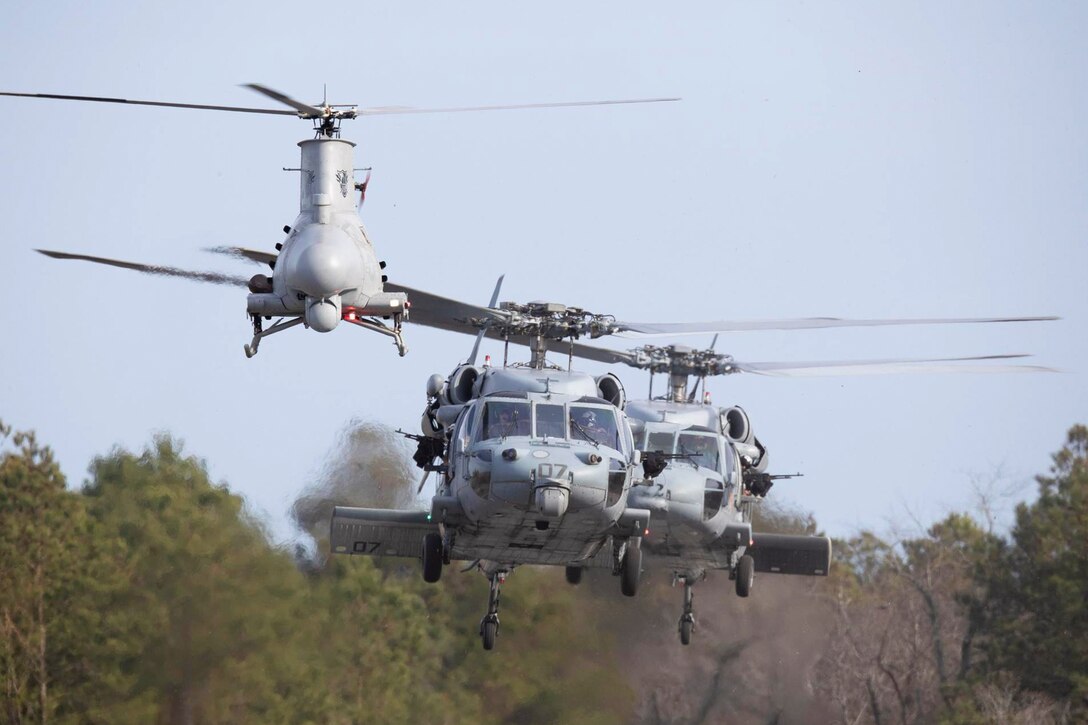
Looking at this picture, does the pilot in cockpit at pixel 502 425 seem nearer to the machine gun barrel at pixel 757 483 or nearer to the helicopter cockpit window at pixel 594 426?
the helicopter cockpit window at pixel 594 426

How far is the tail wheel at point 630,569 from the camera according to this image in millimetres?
23938

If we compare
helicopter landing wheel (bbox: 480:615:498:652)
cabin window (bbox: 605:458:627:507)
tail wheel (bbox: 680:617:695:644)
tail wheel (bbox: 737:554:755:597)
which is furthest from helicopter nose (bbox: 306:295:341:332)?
tail wheel (bbox: 680:617:695:644)

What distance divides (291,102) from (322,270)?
1.62 m

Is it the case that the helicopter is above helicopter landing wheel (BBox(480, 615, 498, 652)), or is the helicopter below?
above

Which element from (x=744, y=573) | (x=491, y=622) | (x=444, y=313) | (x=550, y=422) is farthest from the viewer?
(x=744, y=573)

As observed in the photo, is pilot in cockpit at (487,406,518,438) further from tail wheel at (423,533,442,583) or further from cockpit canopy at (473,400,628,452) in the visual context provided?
tail wheel at (423,533,442,583)

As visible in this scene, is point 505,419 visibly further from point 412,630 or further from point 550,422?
point 412,630

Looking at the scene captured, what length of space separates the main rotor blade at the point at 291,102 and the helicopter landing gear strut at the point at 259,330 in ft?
6.80

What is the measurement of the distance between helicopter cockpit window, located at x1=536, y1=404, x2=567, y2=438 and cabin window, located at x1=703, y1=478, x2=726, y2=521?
375 centimetres

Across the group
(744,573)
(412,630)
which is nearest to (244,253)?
(744,573)

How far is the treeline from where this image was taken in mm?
33375

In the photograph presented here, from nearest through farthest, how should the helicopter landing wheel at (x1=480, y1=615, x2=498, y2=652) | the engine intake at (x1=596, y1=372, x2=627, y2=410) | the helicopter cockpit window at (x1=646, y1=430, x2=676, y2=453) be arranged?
the engine intake at (x1=596, y1=372, x2=627, y2=410)
the helicopter landing wheel at (x1=480, y1=615, x2=498, y2=652)
the helicopter cockpit window at (x1=646, y1=430, x2=676, y2=453)

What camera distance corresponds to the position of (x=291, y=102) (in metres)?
18.2

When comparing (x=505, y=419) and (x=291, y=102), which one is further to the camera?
(x=505, y=419)
